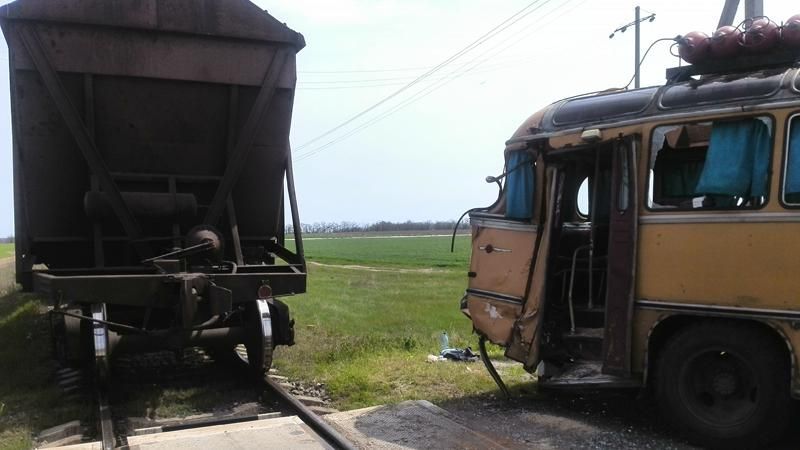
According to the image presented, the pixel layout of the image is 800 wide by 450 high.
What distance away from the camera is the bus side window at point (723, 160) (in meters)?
5.09

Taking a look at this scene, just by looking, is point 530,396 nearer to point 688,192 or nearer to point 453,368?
point 453,368

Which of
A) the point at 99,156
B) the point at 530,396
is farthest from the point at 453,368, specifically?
the point at 99,156

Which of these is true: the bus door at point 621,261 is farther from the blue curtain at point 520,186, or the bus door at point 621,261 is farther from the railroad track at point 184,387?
the railroad track at point 184,387

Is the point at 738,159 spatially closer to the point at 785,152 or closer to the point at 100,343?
the point at 785,152

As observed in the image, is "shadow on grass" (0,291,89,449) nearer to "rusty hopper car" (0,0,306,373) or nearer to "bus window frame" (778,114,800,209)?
"rusty hopper car" (0,0,306,373)

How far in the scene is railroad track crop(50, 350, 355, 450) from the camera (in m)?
5.80

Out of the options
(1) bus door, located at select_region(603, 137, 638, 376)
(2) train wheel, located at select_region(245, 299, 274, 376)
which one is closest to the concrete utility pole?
(1) bus door, located at select_region(603, 137, 638, 376)

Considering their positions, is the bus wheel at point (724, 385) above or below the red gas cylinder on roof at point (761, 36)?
below

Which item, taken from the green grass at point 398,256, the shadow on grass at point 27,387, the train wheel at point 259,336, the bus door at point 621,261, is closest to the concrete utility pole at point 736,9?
the bus door at point 621,261

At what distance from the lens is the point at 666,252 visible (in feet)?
17.9

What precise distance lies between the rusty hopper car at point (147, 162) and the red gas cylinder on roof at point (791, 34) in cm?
478

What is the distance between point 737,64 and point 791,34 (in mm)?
435

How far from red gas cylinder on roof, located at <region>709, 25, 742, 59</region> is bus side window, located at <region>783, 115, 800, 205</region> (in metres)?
0.99

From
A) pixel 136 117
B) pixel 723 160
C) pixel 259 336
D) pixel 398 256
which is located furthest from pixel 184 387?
pixel 398 256
